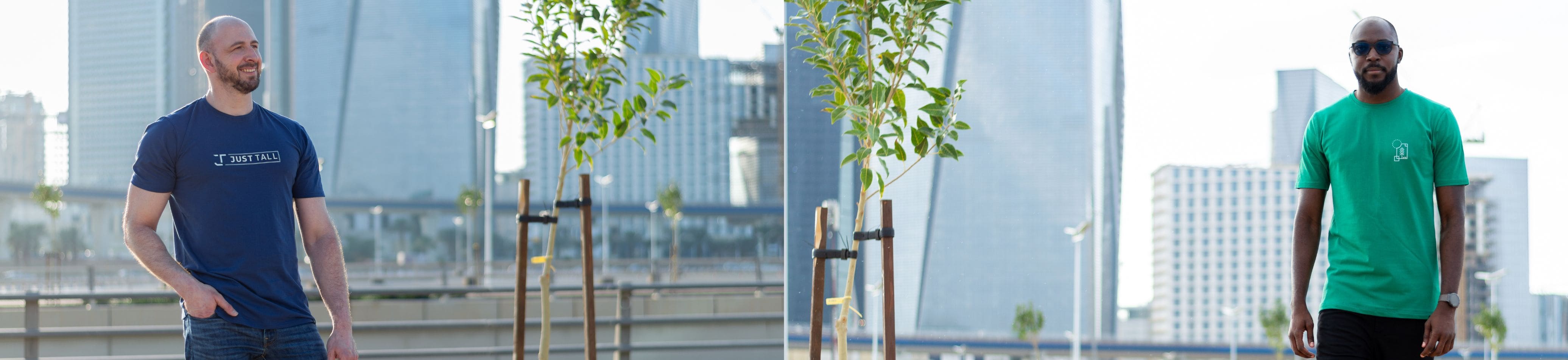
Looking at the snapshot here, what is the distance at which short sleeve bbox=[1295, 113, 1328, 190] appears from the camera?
1677mm

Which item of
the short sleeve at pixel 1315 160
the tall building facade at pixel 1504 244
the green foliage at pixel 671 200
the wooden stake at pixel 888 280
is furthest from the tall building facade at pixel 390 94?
the short sleeve at pixel 1315 160

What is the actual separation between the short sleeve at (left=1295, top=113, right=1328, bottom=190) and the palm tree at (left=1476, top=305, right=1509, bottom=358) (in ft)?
65.5

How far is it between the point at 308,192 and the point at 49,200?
2515 cm

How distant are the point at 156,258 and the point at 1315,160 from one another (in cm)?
166

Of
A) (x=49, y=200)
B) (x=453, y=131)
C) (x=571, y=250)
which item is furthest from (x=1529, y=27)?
(x=453, y=131)

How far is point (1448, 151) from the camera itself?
5.14ft

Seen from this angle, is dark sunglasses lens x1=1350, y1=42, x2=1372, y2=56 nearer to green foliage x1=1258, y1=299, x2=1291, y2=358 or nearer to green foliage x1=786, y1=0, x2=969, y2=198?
green foliage x1=786, y1=0, x2=969, y2=198

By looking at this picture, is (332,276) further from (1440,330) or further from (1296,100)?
(1296,100)

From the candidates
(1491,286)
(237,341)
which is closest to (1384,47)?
(237,341)

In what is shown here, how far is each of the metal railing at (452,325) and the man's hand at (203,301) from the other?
71.4 inches

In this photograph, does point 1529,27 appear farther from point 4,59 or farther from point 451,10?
point 451,10

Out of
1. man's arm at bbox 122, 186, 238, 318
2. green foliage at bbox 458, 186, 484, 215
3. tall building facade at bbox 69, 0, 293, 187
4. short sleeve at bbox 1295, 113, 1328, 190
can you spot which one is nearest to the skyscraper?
short sleeve at bbox 1295, 113, 1328, 190

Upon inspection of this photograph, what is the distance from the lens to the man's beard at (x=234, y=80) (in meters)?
1.46

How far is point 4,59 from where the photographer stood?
1206 inches
